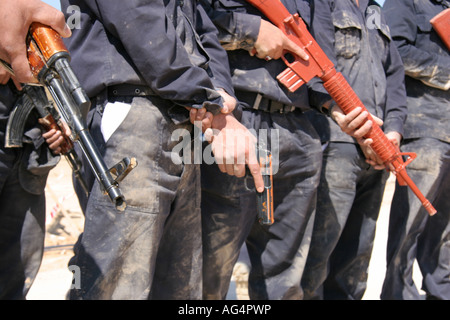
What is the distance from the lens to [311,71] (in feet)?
8.92

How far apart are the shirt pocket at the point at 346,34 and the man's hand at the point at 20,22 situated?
1.82m

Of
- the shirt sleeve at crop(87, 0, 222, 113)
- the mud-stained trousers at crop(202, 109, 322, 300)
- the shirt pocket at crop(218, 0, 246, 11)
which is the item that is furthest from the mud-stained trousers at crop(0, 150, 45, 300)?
the shirt pocket at crop(218, 0, 246, 11)

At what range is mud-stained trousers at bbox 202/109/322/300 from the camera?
2.54 meters

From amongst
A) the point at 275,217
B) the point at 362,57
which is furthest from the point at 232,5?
the point at 275,217

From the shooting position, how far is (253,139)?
7.01 ft

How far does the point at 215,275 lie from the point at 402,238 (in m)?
1.51

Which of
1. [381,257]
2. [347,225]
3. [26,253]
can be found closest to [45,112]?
[26,253]

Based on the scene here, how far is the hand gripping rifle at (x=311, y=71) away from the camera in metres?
2.59

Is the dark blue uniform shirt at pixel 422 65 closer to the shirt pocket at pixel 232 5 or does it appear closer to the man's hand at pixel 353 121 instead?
the man's hand at pixel 353 121

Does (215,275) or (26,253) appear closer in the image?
(215,275)

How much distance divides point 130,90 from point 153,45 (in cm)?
20

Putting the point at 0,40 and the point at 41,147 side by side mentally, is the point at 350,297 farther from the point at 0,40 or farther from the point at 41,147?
the point at 0,40

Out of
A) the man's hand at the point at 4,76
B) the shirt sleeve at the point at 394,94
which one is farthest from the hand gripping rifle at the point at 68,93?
the shirt sleeve at the point at 394,94

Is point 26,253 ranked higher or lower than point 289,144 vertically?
lower
